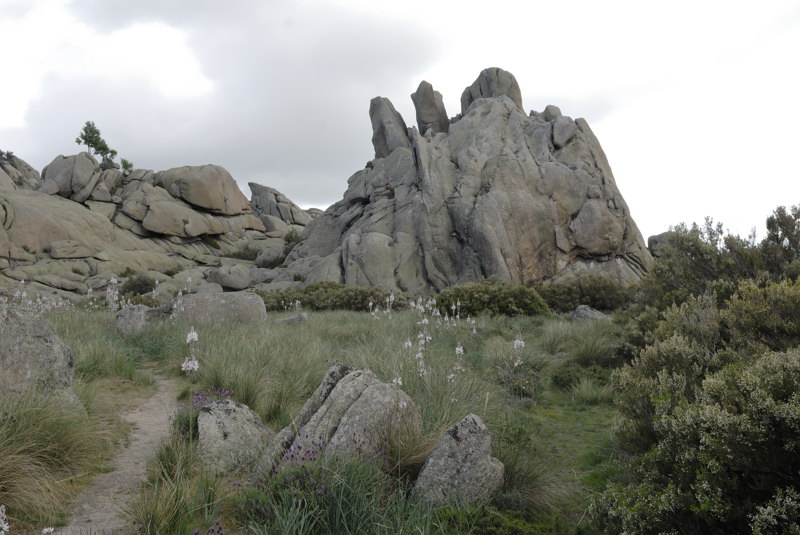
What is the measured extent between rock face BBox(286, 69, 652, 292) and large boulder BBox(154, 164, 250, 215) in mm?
26143

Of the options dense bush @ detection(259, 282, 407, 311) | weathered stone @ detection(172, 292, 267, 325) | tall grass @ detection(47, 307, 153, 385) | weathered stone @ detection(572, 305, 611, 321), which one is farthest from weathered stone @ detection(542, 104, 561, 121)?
tall grass @ detection(47, 307, 153, 385)

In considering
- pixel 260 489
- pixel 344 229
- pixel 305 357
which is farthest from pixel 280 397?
pixel 344 229

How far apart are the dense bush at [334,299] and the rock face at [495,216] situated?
8.41 metres

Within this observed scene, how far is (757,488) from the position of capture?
2.98 m

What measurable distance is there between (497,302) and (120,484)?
1485 centimetres

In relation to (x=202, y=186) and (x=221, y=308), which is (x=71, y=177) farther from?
(x=221, y=308)

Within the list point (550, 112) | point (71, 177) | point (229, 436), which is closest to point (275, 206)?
point (71, 177)

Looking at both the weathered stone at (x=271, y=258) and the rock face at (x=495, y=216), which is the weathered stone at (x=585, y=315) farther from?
the weathered stone at (x=271, y=258)

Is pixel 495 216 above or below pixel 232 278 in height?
above

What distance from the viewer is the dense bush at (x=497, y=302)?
17.7 metres

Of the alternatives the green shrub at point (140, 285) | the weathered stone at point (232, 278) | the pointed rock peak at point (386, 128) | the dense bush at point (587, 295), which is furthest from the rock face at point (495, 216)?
the green shrub at point (140, 285)

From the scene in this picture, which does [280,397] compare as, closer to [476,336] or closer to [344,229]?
[476,336]

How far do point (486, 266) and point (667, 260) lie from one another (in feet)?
67.5

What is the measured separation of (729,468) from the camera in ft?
10.7
